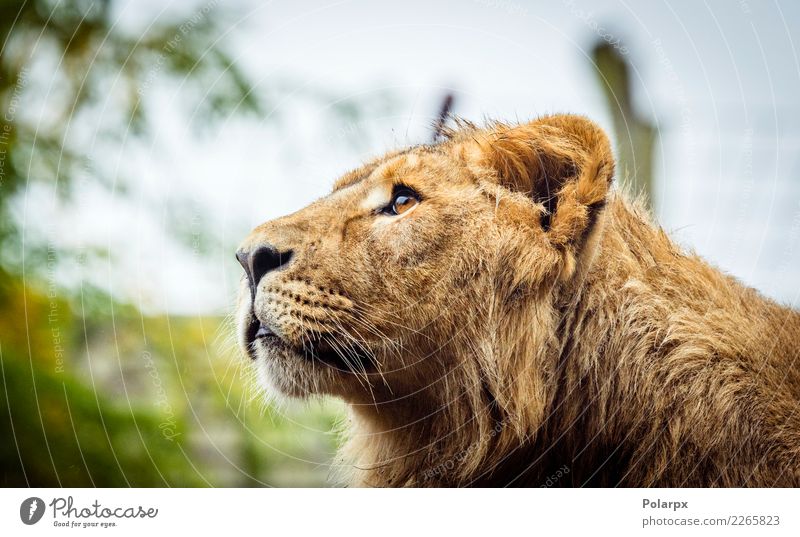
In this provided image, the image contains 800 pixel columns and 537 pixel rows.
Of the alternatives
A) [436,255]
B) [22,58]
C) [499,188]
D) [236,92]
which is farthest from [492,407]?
[22,58]

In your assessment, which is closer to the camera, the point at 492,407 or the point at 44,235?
the point at 492,407

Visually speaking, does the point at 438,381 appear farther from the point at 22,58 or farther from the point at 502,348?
the point at 22,58

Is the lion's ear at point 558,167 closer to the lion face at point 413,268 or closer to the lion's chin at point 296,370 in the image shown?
the lion face at point 413,268

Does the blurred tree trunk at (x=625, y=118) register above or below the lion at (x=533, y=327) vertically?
above

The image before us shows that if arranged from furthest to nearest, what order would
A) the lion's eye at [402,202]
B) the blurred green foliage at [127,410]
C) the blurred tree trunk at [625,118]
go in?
the blurred tree trunk at [625,118]
the blurred green foliage at [127,410]
the lion's eye at [402,202]

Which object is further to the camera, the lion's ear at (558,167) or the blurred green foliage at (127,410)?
the blurred green foliage at (127,410)

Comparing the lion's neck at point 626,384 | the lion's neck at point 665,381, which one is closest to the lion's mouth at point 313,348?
the lion's neck at point 626,384

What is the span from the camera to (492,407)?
185cm

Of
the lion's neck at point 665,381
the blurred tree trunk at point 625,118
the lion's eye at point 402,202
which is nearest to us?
the lion's neck at point 665,381

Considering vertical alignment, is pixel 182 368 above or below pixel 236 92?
A: below
